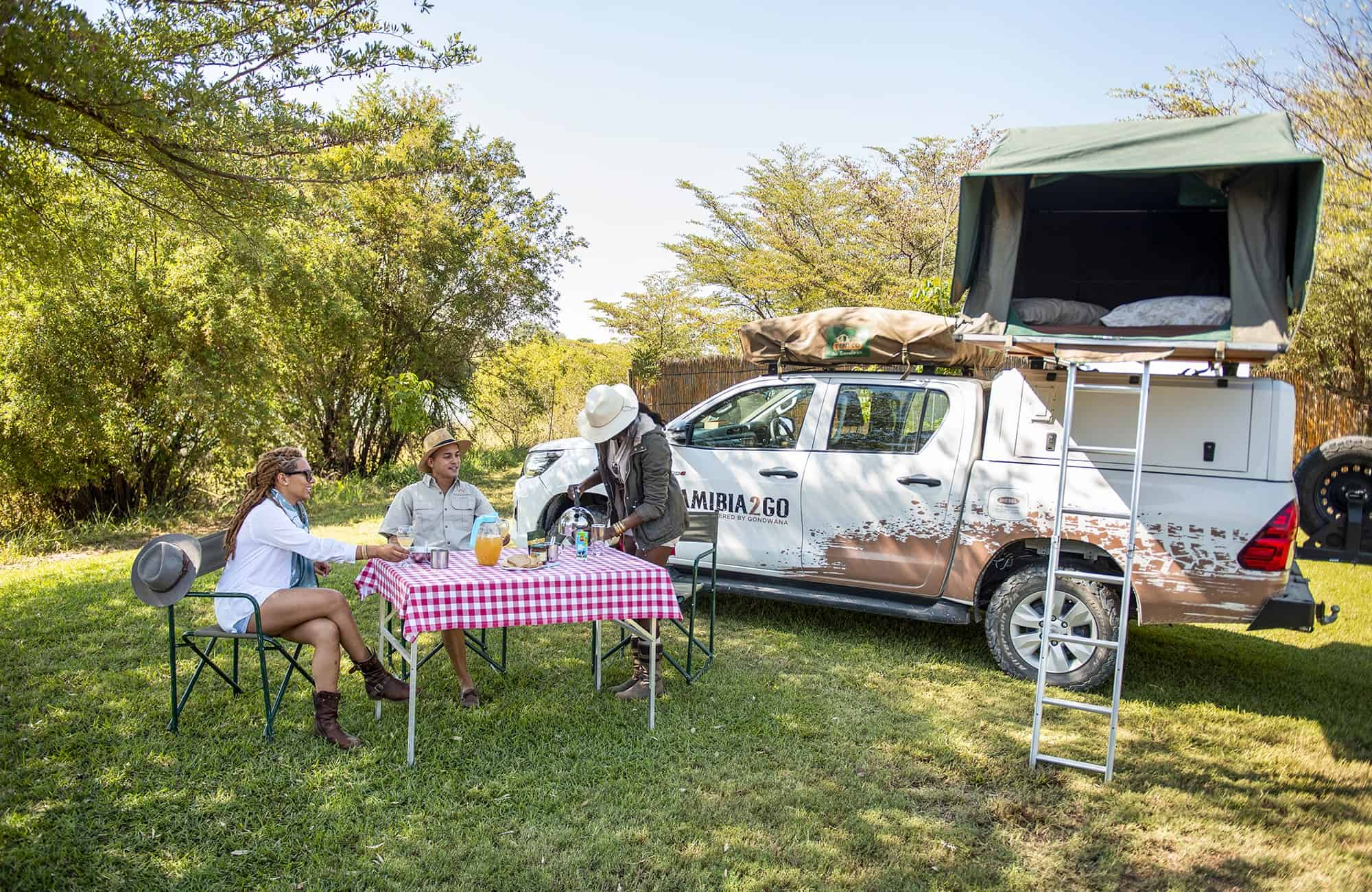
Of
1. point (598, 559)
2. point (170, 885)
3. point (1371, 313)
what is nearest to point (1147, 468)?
point (598, 559)

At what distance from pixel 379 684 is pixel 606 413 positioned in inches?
74.0

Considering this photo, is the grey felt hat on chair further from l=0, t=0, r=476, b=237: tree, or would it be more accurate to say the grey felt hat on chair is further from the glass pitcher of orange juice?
l=0, t=0, r=476, b=237: tree

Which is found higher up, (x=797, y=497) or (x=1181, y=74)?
(x=1181, y=74)

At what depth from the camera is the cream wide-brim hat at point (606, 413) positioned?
494cm

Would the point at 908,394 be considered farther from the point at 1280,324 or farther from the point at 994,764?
the point at 994,764

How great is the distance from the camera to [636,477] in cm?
505

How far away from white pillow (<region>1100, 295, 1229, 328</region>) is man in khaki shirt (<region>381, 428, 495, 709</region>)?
3.80 metres

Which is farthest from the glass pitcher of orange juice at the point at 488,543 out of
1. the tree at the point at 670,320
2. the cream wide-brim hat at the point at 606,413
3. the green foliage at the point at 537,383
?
the tree at the point at 670,320

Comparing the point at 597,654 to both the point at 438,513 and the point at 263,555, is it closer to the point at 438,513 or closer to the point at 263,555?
the point at 438,513

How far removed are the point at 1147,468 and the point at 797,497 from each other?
7.12ft

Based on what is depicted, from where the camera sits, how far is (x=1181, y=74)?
43.9 feet

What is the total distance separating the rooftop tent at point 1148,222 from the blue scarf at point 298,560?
155 inches

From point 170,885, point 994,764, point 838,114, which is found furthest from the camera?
point 838,114

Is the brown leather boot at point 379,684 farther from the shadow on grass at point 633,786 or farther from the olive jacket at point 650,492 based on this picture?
the olive jacket at point 650,492
